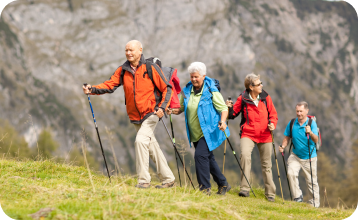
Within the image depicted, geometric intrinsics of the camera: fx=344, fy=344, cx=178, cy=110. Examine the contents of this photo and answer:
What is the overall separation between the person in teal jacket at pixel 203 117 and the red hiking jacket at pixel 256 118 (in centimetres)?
153

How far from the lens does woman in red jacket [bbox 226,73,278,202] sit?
10148 millimetres

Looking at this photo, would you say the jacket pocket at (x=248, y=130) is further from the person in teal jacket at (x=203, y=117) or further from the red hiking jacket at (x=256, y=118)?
the person in teal jacket at (x=203, y=117)

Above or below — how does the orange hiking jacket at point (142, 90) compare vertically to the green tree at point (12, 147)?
above

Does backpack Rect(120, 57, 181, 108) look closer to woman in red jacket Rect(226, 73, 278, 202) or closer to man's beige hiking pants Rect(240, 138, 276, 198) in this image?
woman in red jacket Rect(226, 73, 278, 202)

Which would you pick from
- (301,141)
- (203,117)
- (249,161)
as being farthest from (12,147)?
(203,117)

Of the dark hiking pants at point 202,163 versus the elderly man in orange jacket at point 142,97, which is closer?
the elderly man in orange jacket at point 142,97

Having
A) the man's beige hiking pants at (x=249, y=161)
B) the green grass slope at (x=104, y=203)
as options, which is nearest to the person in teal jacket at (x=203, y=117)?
the green grass slope at (x=104, y=203)

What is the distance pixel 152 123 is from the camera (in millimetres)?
7992

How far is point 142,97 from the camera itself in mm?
7867

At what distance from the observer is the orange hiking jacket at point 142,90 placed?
786 centimetres

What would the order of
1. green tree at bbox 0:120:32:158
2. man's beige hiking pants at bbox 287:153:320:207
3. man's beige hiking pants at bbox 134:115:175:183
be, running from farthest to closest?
man's beige hiking pants at bbox 287:153:320:207
green tree at bbox 0:120:32:158
man's beige hiking pants at bbox 134:115:175:183

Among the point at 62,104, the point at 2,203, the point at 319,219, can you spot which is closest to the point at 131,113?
the point at 2,203

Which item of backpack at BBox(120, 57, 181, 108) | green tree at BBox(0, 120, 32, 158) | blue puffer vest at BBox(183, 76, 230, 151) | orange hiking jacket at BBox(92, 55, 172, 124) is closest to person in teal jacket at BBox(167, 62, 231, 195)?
blue puffer vest at BBox(183, 76, 230, 151)

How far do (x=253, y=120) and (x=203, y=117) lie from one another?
7.08ft
